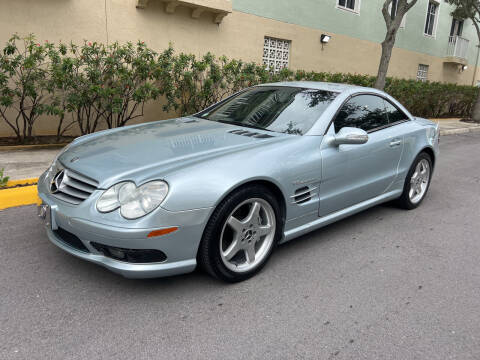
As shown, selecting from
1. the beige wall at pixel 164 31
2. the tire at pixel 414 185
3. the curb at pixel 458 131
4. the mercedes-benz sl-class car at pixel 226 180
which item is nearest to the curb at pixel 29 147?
the beige wall at pixel 164 31

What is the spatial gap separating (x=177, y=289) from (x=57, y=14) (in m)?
6.93

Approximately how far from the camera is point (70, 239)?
2.71 metres

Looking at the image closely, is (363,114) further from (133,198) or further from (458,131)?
(458,131)

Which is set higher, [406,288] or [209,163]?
[209,163]

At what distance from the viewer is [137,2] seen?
866 centimetres

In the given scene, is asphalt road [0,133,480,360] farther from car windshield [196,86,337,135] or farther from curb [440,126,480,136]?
curb [440,126,480,136]

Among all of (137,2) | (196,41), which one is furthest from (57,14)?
(196,41)

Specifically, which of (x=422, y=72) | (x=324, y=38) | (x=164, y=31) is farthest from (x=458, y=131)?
(x=164, y=31)

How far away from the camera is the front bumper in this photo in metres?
2.45

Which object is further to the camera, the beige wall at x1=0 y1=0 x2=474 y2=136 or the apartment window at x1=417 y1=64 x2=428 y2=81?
the apartment window at x1=417 y1=64 x2=428 y2=81

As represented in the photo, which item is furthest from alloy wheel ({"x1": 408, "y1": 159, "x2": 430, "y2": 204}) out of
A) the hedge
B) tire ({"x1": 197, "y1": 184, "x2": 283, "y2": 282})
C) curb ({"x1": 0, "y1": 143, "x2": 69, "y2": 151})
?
curb ({"x1": 0, "y1": 143, "x2": 69, "y2": 151})

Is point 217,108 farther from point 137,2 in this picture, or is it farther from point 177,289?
point 137,2

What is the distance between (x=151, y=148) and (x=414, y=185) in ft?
10.6

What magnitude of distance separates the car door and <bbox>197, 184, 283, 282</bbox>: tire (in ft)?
1.99
